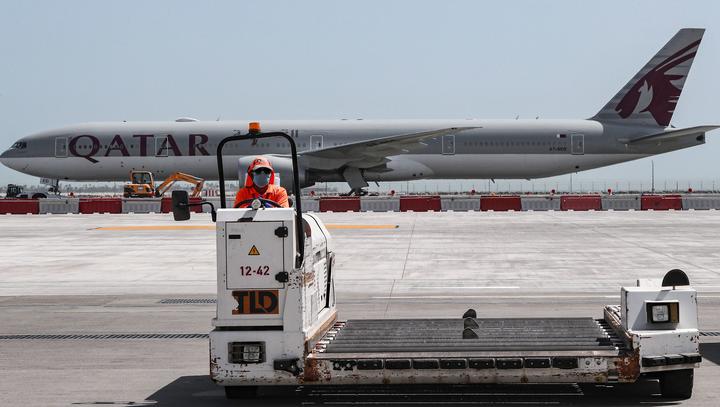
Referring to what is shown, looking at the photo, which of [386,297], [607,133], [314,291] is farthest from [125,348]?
[607,133]

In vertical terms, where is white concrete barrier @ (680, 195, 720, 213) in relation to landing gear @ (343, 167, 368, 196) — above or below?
below

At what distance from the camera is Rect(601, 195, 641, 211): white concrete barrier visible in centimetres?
4575

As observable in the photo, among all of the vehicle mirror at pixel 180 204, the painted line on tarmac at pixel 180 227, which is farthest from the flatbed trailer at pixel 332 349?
the painted line on tarmac at pixel 180 227

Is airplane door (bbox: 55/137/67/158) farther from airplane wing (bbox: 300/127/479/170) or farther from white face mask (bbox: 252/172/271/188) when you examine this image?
white face mask (bbox: 252/172/271/188)

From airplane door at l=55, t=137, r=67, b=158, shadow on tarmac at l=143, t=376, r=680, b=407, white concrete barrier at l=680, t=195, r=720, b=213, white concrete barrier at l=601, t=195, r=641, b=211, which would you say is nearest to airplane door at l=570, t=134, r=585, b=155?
white concrete barrier at l=601, t=195, r=641, b=211

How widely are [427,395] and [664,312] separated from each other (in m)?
2.09

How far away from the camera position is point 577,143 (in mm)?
51812

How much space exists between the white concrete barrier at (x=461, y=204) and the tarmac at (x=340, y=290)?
10.4m

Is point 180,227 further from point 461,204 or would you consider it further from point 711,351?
point 711,351

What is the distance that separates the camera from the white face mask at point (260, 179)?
8680mm

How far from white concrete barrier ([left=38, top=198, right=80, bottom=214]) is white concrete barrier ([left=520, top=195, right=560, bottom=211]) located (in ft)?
70.0

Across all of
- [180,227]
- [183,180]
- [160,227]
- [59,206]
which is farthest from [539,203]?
[59,206]

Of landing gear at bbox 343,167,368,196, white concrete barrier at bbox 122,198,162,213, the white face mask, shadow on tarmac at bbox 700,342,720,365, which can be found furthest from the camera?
landing gear at bbox 343,167,368,196

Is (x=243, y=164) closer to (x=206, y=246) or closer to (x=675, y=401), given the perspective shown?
(x=206, y=246)
